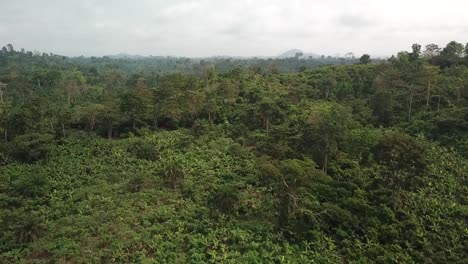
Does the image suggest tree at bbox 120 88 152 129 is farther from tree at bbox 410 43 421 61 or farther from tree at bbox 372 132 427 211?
tree at bbox 410 43 421 61

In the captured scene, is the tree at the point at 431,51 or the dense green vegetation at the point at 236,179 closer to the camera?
the dense green vegetation at the point at 236,179

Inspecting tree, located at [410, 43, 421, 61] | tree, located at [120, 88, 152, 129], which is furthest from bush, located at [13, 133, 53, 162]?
tree, located at [410, 43, 421, 61]

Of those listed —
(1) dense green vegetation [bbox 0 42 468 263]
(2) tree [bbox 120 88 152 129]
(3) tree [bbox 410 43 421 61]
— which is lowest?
(1) dense green vegetation [bbox 0 42 468 263]

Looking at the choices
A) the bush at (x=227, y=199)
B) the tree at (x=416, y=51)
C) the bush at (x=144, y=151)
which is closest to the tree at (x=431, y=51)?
the tree at (x=416, y=51)

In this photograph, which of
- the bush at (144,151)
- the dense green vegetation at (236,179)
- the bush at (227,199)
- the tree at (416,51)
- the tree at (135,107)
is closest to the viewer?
the dense green vegetation at (236,179)

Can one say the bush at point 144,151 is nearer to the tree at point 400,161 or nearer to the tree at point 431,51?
the tree at point 400,161
